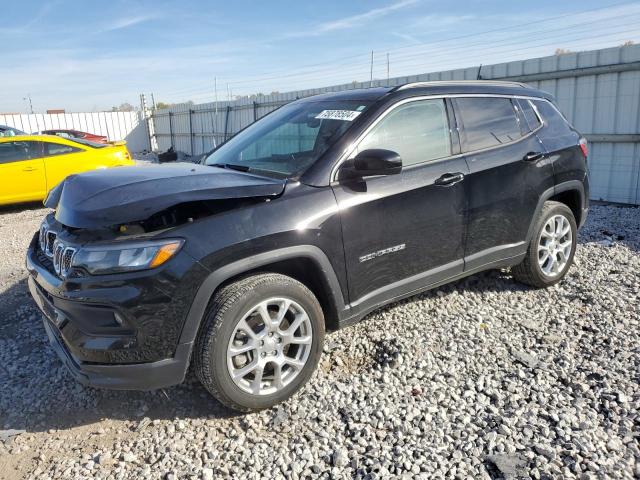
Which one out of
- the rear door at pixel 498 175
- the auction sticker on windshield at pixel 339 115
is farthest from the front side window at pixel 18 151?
the rear door at pixel 498 175

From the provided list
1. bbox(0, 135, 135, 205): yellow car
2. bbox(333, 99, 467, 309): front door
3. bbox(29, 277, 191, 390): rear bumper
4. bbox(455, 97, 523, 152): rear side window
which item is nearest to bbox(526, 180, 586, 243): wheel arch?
bbox(455, 97, 523, 152): rear side window

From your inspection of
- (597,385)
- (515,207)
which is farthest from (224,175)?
(597,385)

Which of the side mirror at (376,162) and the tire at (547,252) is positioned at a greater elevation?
the side mirror at (376,162)

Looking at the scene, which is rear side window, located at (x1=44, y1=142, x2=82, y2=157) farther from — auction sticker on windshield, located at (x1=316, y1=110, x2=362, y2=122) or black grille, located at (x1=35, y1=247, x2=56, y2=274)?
auction sticker on windshield, located at (x1=316, y1=110, x2=362, y2=122)

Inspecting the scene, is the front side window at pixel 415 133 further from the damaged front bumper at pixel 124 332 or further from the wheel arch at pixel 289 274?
the damaged front bumper at pixel 124 332

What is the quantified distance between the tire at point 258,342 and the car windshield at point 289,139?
79cm

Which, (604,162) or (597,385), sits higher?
(604,162)

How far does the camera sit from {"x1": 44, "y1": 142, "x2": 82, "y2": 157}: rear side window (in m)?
9.66

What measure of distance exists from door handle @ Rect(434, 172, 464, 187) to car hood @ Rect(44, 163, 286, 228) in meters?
1.20

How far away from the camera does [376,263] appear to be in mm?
3215

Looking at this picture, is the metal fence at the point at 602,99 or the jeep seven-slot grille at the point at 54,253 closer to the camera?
the jeep seven-slot grille at the point at 54,253

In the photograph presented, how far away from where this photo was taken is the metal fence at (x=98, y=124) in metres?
23.4

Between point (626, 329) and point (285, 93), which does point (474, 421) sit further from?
point (285, 93)

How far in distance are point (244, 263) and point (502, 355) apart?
198 cm
